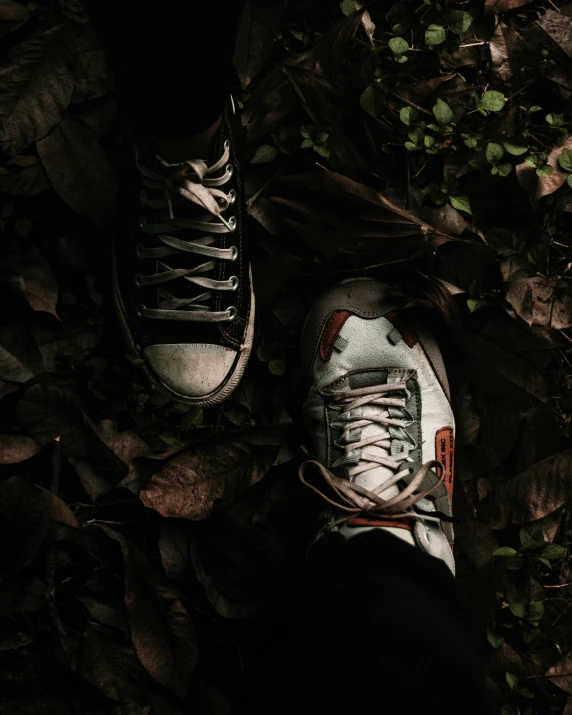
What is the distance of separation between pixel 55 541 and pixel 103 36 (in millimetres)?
784

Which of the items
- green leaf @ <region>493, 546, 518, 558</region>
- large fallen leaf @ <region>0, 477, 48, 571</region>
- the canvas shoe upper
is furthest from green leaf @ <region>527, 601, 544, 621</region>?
large fallen leaf @ <region>0, 477, 48, 571</region>

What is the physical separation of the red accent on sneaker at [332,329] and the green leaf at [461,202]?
0.26 metres

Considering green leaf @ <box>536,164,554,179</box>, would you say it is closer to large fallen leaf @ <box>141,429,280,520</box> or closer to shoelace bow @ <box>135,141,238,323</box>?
shoelace bow @ <box>135,141,238,323</box>

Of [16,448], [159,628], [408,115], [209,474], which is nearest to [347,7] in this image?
[408,115]

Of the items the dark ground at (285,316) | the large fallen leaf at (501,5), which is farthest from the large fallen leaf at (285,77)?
the large fallen leaf at (501,5)

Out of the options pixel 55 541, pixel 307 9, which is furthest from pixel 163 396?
pixel 307 9

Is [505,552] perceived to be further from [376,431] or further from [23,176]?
[23,176]

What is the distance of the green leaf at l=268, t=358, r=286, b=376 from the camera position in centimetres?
118

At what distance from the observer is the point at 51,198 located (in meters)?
1.15

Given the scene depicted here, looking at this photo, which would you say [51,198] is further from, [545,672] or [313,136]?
[545,672]

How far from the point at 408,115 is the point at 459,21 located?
0.18 metres

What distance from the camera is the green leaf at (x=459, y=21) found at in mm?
1119

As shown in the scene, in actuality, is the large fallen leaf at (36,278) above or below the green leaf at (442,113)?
below

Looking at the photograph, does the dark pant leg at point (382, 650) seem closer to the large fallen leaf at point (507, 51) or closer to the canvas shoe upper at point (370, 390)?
the canvas shoe upper at point (370, 390)
